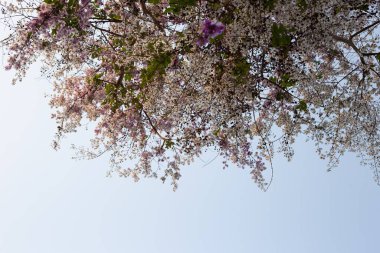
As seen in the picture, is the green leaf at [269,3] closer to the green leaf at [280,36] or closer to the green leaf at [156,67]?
the green leaf at [280,36]

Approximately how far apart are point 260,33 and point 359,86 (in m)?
2.42

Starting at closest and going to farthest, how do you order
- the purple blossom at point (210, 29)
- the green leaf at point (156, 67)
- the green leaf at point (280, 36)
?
the purple blossom at point (210, 29)
the green leaf at point (280, 36)
the green leaf at point (156, 67)

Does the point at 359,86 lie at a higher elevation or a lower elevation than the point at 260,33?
higher

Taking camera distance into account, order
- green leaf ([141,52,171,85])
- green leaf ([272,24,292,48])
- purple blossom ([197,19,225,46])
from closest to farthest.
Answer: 1. purple blossom ([197,19,225,46])
2. green leaf ([272,24,292,48])
3. green leaf ([141,52,171,85])

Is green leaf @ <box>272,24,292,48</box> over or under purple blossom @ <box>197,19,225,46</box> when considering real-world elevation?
over

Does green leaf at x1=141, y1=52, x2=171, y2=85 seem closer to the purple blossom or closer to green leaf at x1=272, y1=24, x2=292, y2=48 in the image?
the purple blossom

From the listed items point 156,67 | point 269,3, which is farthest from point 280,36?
point 156,67

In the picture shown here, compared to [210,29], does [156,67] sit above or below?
above

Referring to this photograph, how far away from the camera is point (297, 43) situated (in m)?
5.38

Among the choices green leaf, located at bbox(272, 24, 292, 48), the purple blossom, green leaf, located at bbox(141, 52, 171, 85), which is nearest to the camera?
the purple blossom

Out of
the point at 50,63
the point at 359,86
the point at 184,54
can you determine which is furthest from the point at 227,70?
the point at 50,63

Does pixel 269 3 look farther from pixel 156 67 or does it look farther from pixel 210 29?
pixel 156 67

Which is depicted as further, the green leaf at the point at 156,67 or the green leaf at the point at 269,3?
the green leaf at the point at 156,67

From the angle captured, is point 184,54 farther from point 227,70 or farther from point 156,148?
point 156,148
